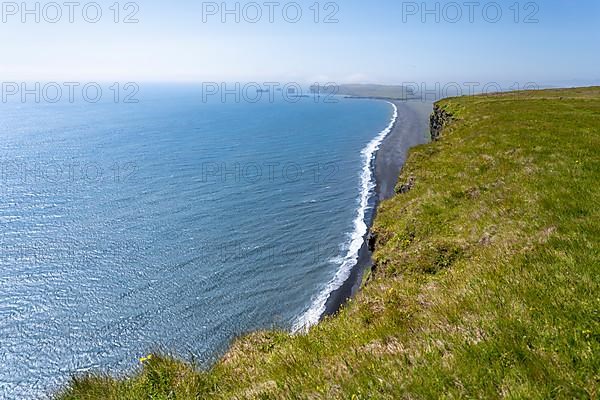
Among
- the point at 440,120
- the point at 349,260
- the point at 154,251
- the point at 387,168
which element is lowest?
the point at 349,260

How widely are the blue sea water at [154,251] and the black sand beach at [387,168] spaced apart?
204 cm

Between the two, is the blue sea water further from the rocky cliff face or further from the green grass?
the rocky cliff face

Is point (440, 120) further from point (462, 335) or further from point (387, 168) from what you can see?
point (462, 335)

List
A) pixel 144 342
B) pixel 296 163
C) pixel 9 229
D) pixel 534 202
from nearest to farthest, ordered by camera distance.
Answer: pixel 534 202, pixel 144 342, pixel 9 229, pixel 296 163

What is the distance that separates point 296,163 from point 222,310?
154 ft

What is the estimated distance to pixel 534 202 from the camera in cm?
1545

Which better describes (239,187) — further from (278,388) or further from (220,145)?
(278,388)

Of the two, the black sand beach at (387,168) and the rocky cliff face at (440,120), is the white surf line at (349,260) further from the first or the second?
the rocky cliff face at (440,120)

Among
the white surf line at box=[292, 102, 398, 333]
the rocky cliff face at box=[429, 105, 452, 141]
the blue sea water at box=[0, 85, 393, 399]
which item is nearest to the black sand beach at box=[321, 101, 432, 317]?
the white surf line at box=[292, 102, 398, 333]

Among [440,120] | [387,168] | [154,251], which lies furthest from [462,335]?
[440,120]

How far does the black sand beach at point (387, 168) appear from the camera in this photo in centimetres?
2976

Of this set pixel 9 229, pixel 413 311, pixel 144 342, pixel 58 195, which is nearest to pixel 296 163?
pixel 58 195

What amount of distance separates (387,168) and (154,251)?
45872 millimetres

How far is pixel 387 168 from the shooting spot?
226ft
